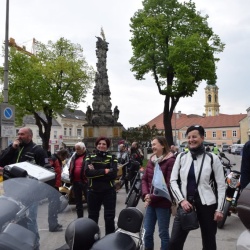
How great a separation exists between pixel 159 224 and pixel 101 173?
1.12 meters

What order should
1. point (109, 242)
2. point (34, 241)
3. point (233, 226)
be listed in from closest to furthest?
point (34, 241)
point (109, 242)
point (233, 226)

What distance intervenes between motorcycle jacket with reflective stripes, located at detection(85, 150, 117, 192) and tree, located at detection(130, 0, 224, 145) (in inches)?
1013

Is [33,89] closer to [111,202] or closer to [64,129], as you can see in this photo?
[111,202]

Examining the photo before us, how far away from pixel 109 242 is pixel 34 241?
0.46m

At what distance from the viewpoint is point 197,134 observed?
4.16 m

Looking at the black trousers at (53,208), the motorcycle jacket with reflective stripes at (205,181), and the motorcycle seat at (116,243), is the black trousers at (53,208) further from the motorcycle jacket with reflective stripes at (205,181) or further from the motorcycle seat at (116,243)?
the motorcycle jacket with reflective stripes at (205,181)

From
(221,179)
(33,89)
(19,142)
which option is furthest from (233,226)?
(33,89)

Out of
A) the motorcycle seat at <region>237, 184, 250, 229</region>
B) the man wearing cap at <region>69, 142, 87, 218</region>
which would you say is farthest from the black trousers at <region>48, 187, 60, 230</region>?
the man wearing cap at <region>69, 142, 87, 218</region>

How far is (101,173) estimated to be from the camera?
220 inches

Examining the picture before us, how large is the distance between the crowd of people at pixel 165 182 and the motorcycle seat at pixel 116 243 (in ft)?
0.87

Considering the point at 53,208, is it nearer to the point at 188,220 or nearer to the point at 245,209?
the point at 245,209

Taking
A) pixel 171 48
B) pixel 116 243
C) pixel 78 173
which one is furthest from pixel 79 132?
pixel 116 243

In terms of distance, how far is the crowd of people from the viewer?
158 inches

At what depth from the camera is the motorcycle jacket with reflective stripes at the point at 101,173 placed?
5629 millimetres
